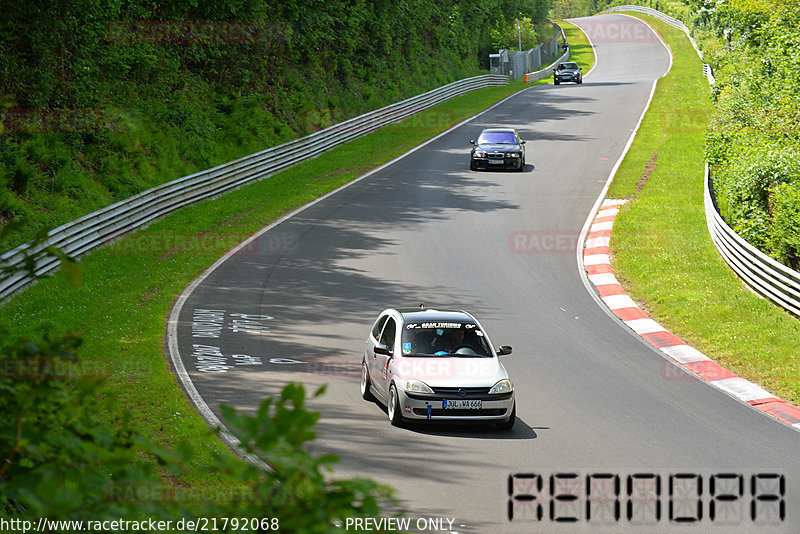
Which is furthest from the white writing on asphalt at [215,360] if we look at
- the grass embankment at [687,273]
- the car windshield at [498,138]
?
the car windshield at [498,138]

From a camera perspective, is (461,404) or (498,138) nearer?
(461,404)

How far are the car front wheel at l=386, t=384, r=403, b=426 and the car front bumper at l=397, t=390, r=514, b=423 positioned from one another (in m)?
0.08

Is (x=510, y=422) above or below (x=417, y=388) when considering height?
below

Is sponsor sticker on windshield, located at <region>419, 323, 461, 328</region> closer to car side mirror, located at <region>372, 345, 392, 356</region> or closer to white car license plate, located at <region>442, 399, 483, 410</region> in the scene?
car side mirror, located at <region>372, 345, 392, 356</region>

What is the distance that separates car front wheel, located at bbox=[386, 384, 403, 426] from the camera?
12.0 meters

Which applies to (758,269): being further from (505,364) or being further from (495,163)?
(495,163)

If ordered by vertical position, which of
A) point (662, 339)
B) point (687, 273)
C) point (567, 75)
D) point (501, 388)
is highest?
point (567, 75)

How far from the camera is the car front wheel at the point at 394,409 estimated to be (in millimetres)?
12047

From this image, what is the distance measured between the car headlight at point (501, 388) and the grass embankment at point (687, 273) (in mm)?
4952

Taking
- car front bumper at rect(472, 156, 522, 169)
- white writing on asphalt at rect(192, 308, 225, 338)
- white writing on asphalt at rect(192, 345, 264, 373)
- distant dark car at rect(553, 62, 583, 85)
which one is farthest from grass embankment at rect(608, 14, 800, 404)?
distant dark car at rect(553, 62, 583, 85)

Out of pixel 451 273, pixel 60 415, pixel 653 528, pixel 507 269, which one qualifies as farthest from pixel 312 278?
pixel 60 415

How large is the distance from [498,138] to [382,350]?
79.3ft

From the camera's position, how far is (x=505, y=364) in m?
15.1

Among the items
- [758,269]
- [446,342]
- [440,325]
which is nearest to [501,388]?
[446,342]
